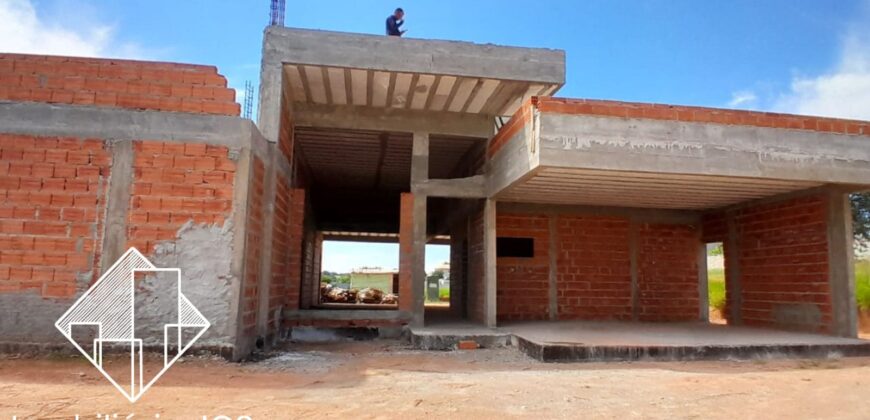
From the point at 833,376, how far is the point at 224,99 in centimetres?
757

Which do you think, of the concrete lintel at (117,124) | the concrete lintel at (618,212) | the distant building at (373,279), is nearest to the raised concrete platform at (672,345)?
the concrete lintel at (618,212)

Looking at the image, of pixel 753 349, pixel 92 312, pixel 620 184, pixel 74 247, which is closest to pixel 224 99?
pixel 74 247

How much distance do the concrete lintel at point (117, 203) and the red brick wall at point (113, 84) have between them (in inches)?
23.5

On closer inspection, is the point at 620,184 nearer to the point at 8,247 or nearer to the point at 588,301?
the point at 588,301

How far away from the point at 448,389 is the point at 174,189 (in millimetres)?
3895

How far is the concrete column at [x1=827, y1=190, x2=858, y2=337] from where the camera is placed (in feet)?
26.8

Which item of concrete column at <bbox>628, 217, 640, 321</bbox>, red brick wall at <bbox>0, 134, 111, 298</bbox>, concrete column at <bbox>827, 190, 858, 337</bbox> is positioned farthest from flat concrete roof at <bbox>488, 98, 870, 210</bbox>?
red brick wall at <bbox>0, 134, 111, 298</bbox>

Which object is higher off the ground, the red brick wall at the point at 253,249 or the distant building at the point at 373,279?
the red brick wall at the point at 253,249

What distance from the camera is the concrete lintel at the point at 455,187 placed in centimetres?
973

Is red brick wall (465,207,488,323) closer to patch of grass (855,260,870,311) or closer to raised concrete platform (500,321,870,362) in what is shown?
raised concrete platform (500,321,870,362)

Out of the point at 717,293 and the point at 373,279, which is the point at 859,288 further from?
the point at 373,279

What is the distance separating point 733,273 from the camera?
10.7m

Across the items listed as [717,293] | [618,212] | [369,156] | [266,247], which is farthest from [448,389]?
[717,293]

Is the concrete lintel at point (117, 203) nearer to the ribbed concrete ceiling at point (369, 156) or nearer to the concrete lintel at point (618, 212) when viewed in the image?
the ribbed concrete ceiling at point (369, 156)
